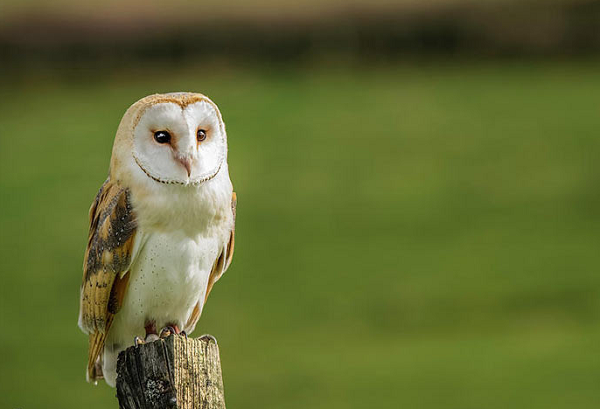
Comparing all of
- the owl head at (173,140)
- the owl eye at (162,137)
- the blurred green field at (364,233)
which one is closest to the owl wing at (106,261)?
the owl head at (173,140)

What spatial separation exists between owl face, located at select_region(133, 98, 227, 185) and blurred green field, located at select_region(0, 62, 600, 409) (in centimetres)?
652

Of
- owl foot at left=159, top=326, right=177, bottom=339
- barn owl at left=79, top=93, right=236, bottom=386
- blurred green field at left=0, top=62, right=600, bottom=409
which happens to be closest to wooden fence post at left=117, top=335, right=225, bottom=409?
barn owl at left=79, top=93, right=236, bottom=386

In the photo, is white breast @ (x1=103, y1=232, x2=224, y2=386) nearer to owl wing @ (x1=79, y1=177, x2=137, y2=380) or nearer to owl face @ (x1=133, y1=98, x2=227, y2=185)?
owl wing @ (x1=79, y1=177, x2=137, y2=380)

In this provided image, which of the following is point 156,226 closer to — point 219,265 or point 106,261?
point 106,261

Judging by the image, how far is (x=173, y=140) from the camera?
3209 millimetres

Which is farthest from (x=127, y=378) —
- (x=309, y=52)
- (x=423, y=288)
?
(x=309, y=52)

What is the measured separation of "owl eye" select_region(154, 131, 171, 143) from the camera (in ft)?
10.6

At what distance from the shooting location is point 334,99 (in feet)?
56.4

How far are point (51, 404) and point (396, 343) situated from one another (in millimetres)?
3454

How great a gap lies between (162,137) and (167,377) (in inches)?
30.8

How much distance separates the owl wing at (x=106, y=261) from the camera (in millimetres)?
3467

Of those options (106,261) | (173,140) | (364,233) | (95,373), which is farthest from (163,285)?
(364,233)

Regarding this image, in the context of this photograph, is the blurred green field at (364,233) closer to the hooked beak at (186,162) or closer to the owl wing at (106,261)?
the owl wing at (106,261)

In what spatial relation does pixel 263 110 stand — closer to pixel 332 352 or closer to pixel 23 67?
pixel 23 67
